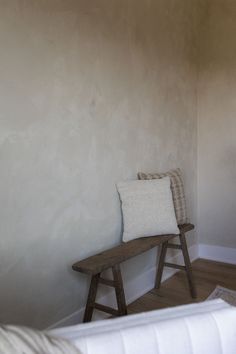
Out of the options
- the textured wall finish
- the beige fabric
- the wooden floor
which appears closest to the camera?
the beige fabric

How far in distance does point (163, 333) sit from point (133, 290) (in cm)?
187

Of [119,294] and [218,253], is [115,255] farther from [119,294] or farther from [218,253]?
[218,253]

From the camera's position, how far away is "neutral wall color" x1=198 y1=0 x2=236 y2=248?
3.47 m

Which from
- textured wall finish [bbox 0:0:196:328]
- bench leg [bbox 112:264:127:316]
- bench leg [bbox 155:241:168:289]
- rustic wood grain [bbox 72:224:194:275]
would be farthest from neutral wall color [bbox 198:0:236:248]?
bench leg [bbox 112:264:127:316]

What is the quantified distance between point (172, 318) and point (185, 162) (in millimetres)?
2612

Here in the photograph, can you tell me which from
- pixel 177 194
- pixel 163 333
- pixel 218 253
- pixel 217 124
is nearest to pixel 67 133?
pixel 177 194

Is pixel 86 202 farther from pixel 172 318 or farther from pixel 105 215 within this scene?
pixel 172 318

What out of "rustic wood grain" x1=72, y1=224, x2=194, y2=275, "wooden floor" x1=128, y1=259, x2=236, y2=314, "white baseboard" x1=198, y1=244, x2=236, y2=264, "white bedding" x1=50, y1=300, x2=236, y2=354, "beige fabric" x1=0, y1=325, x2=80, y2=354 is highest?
"beige fabric" x1=0, y1=325, x2=80, y2=354

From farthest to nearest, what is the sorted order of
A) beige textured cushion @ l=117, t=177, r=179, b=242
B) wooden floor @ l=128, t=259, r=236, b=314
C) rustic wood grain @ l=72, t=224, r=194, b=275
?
wooden floor @ l=128, t=259, r=236, b=314
beige textured cushion @ l=117, t=177, r=179, b=242
rustic wood grain @ l=72, t=224, r=194, b=275

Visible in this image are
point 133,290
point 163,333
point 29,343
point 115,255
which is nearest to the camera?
point 29,343

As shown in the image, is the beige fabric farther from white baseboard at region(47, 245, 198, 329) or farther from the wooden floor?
the wooden floor

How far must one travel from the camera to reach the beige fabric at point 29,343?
0.74 meters

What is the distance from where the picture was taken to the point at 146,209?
98.4 inches

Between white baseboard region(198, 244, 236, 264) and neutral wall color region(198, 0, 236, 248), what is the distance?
0.05 m
